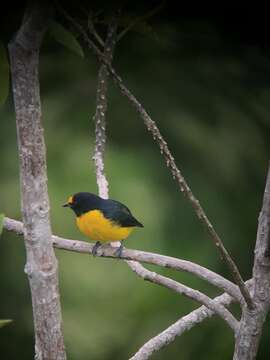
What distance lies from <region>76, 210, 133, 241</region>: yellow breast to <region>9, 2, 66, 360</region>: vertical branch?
10.2 inches

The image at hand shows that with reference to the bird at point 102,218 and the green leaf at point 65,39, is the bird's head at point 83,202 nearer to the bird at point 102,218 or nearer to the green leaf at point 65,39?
the bird at point 102,218

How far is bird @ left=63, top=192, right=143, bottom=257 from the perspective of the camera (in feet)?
2.23

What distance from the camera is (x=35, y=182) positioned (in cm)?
37

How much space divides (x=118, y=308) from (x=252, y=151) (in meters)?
0.34

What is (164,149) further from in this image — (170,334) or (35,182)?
(170,334)

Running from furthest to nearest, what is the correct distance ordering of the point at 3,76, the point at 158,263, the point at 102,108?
1. the point at 102,108
2. the point at 158,263
3. the point at 3,76

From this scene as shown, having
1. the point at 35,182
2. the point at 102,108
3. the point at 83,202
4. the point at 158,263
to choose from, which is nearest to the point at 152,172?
the point at 83,202

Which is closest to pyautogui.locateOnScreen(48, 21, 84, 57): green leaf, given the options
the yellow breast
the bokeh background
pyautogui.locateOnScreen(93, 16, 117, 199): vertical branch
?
pyautogui.locateOnScreen(93, 16, 117, 199): vertical branch

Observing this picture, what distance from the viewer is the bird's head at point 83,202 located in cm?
69

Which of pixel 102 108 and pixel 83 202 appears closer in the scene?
pixel 102 108

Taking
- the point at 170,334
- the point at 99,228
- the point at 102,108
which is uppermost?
the point at 102,108

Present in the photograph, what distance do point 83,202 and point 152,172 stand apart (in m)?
0.31

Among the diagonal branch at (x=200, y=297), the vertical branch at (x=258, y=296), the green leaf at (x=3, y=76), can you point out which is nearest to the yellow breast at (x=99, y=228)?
the diagonal branch at (x=200, y=297)

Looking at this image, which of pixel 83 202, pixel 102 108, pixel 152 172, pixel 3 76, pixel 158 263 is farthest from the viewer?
pixel 152 172
